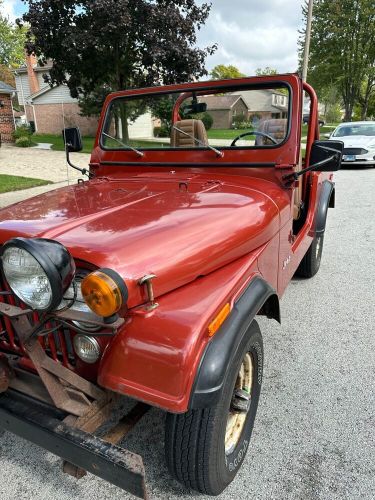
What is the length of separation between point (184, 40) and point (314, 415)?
47.4 ft

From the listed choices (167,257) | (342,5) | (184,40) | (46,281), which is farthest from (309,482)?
(342,5)

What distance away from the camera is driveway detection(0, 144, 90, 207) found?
8.70m

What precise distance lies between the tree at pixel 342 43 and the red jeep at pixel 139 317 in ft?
105

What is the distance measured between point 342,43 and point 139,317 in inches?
1336

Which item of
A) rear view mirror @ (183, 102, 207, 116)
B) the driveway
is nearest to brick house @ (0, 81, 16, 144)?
the driveway

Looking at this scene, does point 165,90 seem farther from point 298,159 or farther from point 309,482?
point 309,482

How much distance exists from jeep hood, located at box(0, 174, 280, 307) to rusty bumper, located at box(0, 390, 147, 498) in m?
0.51

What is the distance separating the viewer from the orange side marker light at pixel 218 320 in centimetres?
152

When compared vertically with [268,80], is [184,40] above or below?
above

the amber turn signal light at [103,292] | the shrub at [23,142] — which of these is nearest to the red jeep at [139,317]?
the amber turn signal light at [103,292]

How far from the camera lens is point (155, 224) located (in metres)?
1.88

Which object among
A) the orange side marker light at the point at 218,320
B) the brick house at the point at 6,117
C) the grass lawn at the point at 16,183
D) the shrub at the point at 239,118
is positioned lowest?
the grass lawn at the point at 16,183

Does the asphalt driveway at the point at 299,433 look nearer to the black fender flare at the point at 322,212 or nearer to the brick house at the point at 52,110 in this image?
the black fender flare at the point at 322,212

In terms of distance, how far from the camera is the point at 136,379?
145 centimetres
